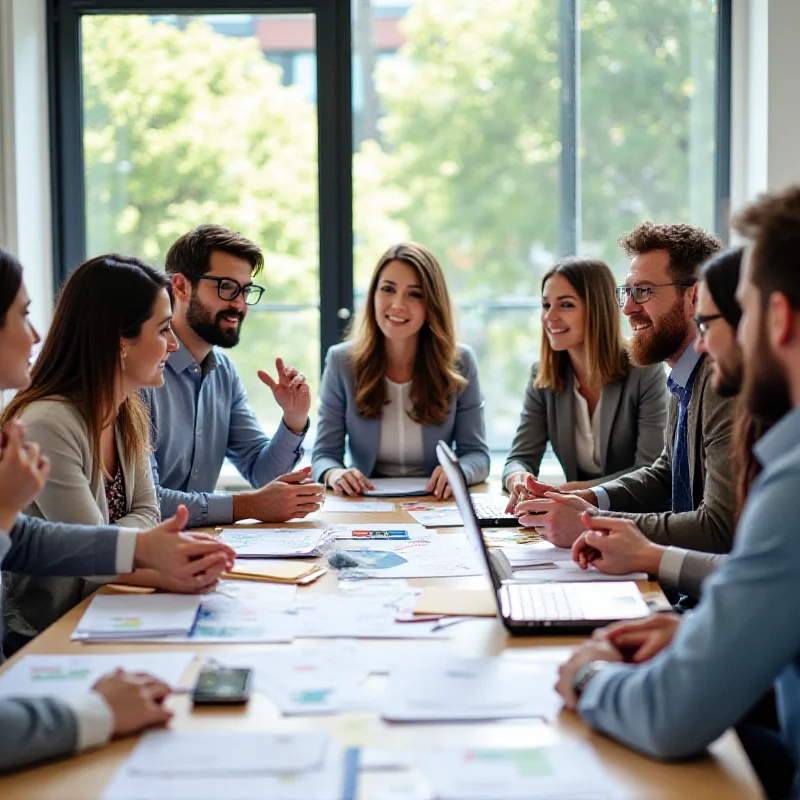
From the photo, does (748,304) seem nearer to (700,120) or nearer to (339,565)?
(339,565)

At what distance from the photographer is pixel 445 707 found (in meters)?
1.29

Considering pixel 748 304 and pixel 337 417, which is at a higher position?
pixel 748 304

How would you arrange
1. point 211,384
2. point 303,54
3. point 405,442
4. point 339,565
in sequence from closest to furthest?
point 339,565 → point 211,384 → point 405,442 → point 303,54

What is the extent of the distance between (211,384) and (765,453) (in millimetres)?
2013

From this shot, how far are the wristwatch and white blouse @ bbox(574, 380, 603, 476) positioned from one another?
194cm

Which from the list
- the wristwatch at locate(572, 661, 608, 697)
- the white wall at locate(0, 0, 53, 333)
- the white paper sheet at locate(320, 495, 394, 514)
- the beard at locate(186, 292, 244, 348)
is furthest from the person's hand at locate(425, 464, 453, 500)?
the white wall at locate(0, 0, 53, 333)

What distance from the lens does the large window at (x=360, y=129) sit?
403 cm

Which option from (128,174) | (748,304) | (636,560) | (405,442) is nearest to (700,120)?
(405,442)

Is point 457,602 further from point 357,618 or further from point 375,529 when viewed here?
point 375,529

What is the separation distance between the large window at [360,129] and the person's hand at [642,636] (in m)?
2.78

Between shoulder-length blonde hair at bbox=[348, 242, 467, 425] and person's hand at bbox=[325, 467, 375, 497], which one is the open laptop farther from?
shoulder-length blonde hair at bbox=[348, 242, 467, 425]

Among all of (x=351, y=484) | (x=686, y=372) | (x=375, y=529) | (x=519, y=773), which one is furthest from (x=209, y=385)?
(x=519, y=773)

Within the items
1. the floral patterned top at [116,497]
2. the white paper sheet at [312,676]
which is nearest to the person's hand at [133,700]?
the white paper sheet at [312,676]

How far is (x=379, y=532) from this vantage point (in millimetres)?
2352
